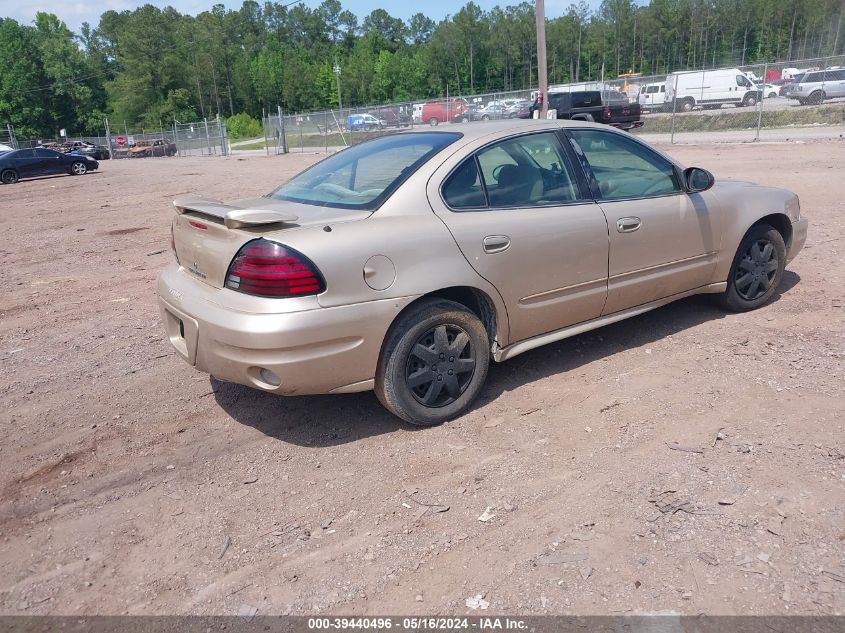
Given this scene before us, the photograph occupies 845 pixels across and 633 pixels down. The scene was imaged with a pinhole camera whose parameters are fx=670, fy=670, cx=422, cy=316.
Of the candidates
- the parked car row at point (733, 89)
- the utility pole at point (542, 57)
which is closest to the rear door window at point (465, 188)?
the utility pole at point (542, 57)

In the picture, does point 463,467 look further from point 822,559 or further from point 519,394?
point 822,559

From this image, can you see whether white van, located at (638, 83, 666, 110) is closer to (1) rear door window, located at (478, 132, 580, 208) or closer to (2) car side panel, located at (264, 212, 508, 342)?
(1) rear door window, located at (478, 132, 580, 208)

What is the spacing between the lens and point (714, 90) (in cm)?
3416

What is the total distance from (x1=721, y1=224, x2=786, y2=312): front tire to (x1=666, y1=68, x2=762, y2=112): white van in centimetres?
3000

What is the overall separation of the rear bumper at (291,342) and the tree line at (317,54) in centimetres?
8398

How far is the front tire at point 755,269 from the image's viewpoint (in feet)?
16.8

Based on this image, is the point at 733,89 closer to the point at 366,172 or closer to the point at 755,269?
the point at 755,269

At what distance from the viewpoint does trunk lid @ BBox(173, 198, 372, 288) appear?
3.33 meters

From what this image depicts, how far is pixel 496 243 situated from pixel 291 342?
130 centimetres

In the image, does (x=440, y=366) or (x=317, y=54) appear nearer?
(x=440, y=366)

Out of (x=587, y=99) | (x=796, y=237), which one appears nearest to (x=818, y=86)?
(x=587, y=99)

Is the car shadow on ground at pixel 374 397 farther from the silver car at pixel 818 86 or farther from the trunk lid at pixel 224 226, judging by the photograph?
the silver car at pixel 818 86

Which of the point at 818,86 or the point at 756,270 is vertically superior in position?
the point at 818,86

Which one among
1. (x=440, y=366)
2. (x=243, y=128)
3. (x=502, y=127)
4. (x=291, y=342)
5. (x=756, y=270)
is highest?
(x=243, y=128)
